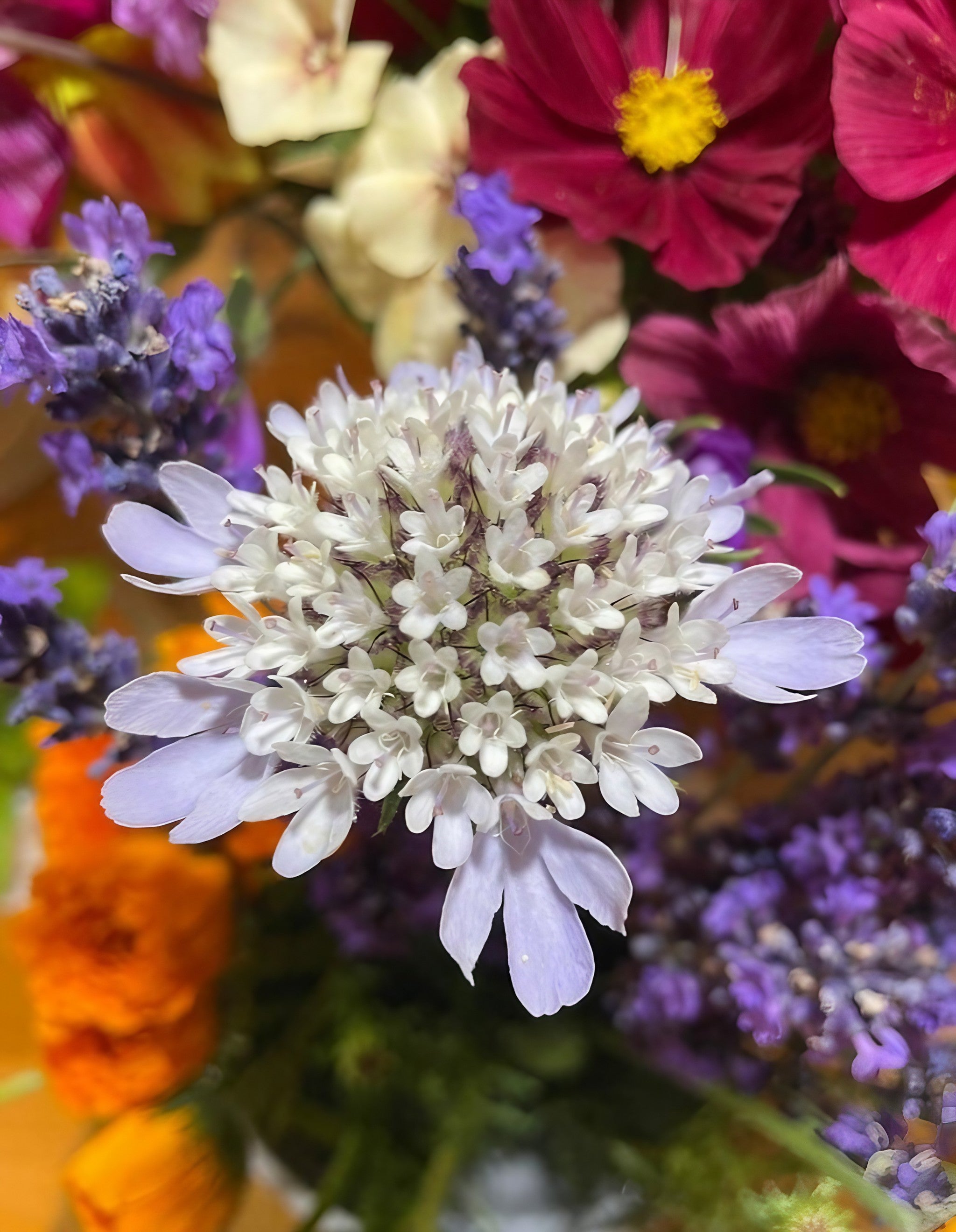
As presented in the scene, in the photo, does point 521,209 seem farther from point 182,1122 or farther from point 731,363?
point 182,1122

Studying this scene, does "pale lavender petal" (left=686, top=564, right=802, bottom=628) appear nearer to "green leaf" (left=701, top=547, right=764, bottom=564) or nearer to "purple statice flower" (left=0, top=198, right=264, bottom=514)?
"green leaf" (left=701, top=547, right=764, bottom=564)

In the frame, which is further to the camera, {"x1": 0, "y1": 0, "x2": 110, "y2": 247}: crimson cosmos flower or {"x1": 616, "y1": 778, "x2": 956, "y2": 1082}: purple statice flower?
{"x1": 0, "y1": 0, "x2": 110, "y2": 247}: crimson cosmos flower

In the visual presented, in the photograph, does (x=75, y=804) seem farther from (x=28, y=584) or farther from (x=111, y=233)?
(x=111, y=233)

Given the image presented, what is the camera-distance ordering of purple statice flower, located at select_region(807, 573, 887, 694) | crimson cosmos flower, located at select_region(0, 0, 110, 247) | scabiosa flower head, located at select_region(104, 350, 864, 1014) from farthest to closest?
1. crimson cosmos flower, located at select_region(0, 0, 110, 247)
2. purple statice flower, located at select_region(807, 573, 887, 694)
3. scabiosa flower head, located at select_region(104, 350, 864, 1014)

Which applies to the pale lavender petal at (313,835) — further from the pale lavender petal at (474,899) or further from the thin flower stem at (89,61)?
the thin flower stem at (89,61)

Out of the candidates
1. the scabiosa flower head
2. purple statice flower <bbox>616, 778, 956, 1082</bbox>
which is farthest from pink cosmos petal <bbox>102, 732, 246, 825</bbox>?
purple statice flower <bbox>616, 778, 956, 1082</bbox>

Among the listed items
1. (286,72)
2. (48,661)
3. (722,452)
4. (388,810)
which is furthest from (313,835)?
(286,72)

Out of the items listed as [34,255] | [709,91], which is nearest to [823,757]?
[709,91]
